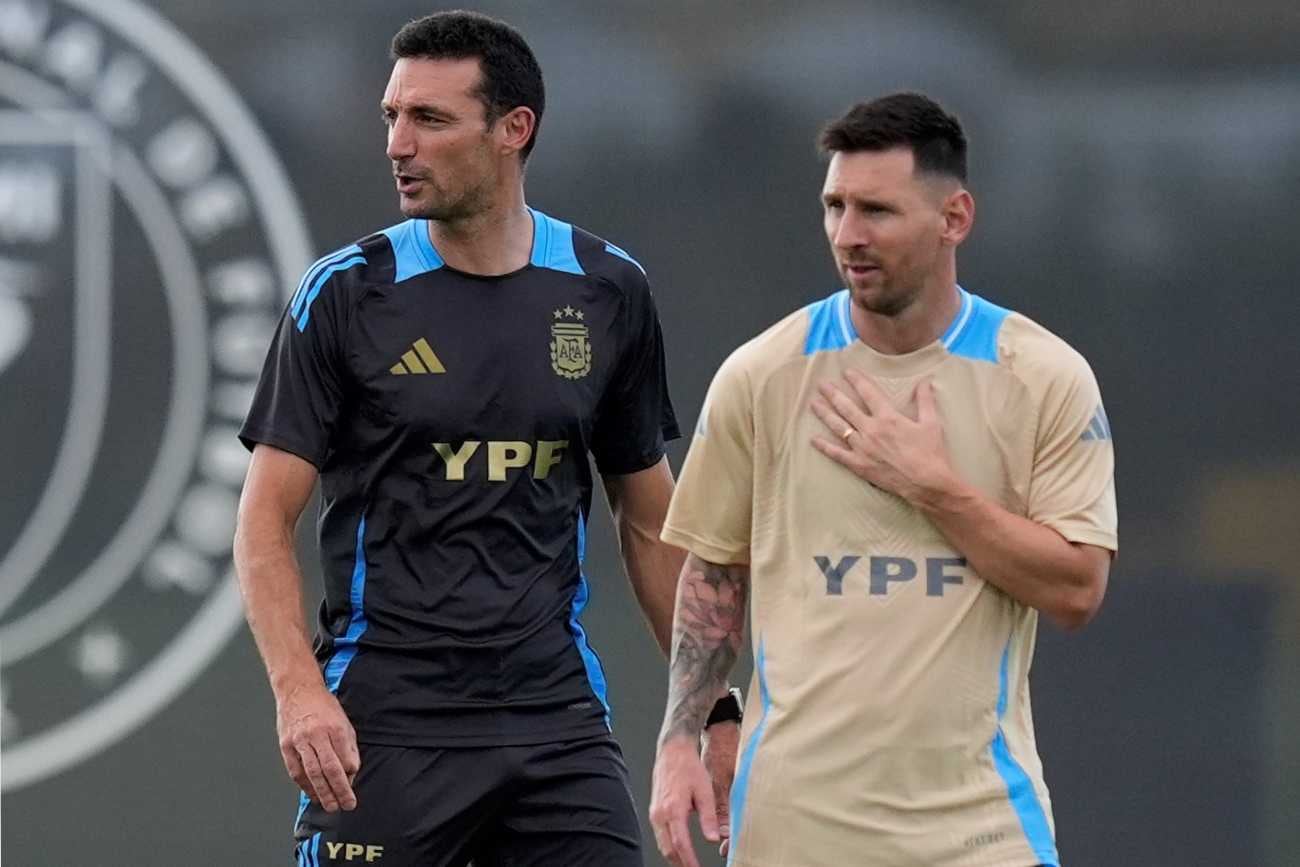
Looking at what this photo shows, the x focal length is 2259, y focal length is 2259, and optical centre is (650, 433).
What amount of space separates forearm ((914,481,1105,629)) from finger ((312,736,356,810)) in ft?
3.13

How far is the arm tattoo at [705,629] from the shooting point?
328 centimetres

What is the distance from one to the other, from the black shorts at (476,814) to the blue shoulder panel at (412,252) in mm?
764

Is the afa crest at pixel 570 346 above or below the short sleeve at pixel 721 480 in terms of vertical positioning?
above

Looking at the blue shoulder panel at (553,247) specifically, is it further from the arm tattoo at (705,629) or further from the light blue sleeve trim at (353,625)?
the arm tattoo at (705,629)

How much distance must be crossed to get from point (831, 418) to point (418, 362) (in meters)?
0.79

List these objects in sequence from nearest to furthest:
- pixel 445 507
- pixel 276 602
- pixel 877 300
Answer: pixel 877 300, pixel 276 602, pixel 445 507

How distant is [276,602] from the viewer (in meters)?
3.44

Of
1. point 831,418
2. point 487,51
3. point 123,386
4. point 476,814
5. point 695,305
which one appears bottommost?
point 476,814

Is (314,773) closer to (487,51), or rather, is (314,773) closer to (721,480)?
(721,480)

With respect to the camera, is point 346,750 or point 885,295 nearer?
point 885,295

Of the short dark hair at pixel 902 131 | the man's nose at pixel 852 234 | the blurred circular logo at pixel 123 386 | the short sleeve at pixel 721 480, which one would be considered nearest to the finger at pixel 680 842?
the short sleeve at pixel 721 480

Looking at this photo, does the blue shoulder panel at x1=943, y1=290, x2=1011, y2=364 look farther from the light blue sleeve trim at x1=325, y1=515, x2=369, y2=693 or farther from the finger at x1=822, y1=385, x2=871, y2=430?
the light blue sleeve trim at x1=325, y1=515, x2=369, y2=693

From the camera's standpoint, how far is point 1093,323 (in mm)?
5145

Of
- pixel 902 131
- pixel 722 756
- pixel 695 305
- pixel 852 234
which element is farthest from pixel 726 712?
pixel 695 305
